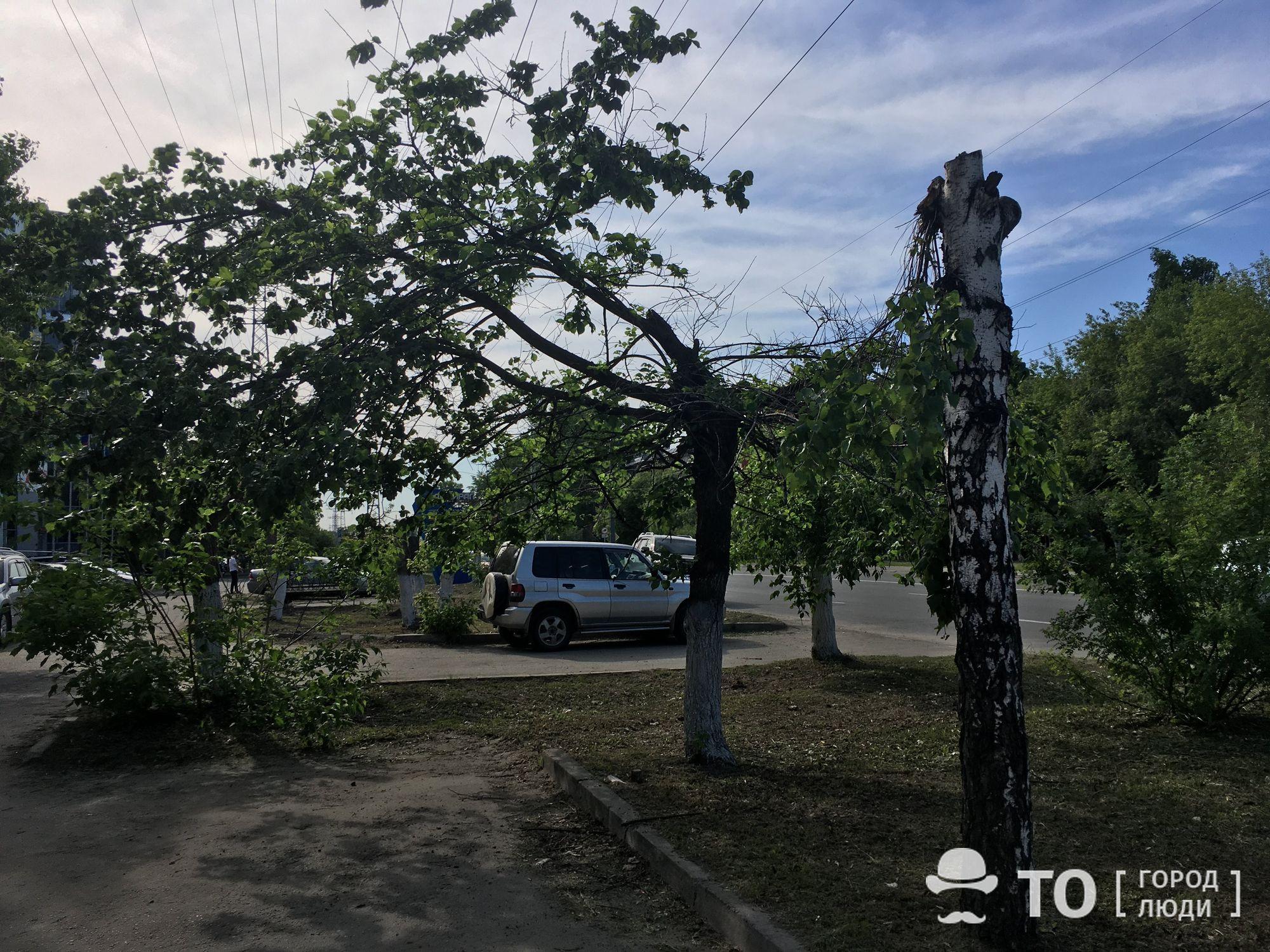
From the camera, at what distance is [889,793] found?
648cm

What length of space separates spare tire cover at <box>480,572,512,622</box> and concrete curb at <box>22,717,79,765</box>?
25.9 ft

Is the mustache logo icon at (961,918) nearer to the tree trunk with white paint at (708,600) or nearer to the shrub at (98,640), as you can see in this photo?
the tree trunk with white paint at (708,600)

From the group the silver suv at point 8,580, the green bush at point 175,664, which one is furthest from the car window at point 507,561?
the silver suv at point 8,580

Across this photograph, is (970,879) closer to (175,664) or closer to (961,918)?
(961,918)

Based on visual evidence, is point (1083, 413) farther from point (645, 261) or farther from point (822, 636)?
point (645, 261)

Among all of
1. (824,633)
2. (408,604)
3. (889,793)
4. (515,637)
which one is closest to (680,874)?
(889,793)

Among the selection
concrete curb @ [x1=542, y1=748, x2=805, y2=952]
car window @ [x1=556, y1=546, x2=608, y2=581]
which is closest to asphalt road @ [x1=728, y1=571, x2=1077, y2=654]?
car window @ [x1=556, y1=546, x2=608, y2=581]

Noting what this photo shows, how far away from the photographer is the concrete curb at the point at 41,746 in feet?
26.8

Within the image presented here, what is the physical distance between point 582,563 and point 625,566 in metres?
0.74

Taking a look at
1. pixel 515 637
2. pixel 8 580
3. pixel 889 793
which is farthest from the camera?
pixel 8 580

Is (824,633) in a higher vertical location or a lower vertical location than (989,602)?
lower

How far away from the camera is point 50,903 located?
4918mm

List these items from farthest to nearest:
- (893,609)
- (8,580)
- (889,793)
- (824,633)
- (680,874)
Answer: (893,609)
(8,580)
(824,633)
(889,793)
(680,874)

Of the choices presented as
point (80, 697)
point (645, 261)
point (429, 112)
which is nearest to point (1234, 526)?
point (645, 261)
